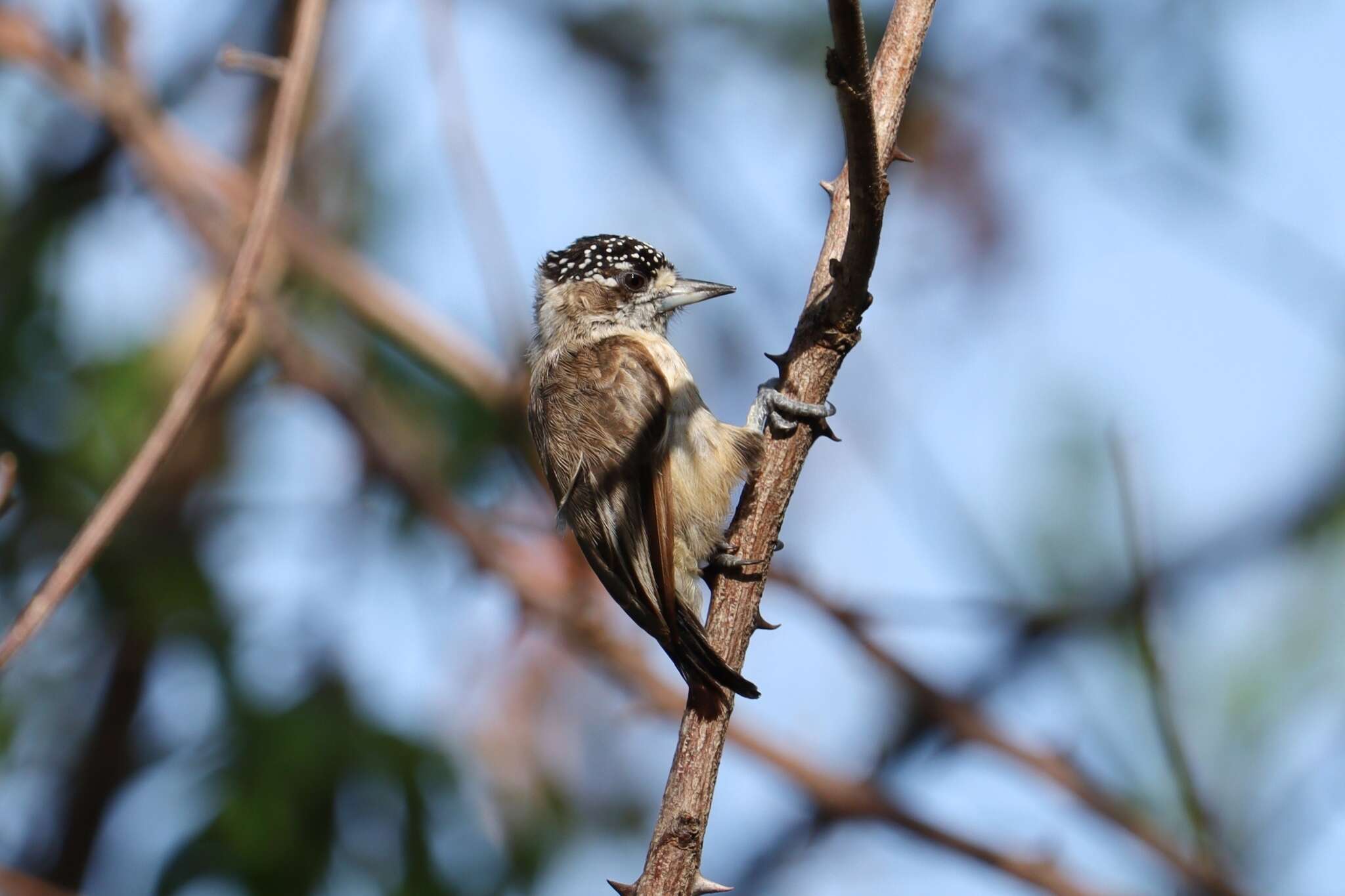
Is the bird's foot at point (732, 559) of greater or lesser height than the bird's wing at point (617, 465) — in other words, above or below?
below

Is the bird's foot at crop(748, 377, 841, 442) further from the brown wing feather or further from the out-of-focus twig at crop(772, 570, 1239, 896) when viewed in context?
the out-of-focus twig at crop(772, 570, 1239, 896)

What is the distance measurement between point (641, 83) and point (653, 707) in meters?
4.41

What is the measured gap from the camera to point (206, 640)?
17.3 ft

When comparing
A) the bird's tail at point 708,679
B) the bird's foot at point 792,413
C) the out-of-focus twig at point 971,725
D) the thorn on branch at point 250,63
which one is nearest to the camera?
the bird's tail at point 708,679

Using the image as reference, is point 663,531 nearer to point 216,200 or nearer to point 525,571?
point 525,571

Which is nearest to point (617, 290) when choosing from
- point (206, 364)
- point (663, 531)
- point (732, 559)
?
point (663, 531)

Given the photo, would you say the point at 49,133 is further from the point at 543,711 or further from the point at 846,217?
the point at 846,217

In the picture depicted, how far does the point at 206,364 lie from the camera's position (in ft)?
10.5

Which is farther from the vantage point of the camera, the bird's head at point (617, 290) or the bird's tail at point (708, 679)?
the bird's head at point (617, 290)

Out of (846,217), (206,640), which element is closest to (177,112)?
(206,640)

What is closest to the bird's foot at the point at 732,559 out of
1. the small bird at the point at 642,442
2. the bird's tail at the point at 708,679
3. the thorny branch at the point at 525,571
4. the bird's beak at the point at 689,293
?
the small bird at the point at 642,442

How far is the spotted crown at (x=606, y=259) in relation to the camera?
552cm

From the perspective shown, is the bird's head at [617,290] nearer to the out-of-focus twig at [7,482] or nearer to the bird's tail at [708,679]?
the bird's tail at [708,679]

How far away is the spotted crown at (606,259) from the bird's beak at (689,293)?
13 centimetres
